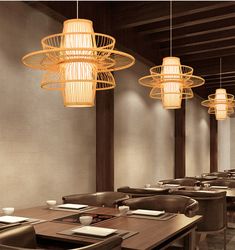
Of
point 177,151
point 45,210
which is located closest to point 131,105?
point 177,151

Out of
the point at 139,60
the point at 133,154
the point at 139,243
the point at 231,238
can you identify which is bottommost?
the point at 231,238

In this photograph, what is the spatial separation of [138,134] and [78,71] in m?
4.37

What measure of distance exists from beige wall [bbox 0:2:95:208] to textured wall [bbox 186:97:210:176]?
510 centimetres

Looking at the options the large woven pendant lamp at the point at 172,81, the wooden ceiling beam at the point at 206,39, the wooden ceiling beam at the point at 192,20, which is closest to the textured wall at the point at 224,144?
the wooden ceiling beam at the point at 206,39

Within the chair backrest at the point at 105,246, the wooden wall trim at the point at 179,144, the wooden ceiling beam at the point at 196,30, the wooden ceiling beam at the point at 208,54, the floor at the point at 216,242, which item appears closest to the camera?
the chair backrest at the point at 105,246

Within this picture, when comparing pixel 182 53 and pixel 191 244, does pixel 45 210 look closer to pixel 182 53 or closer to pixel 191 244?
pixel 191 244

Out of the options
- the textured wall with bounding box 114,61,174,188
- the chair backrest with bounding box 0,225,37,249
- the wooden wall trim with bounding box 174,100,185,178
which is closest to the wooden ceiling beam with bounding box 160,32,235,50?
the textured wall with bounding box 114,61,174,188

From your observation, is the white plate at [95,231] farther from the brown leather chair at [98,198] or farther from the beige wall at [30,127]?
the beige wall at [30,127]

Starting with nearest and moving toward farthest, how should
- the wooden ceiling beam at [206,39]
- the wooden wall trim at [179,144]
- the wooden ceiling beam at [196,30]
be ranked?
the wooden ceiling beam at [196,30] → the wooden ceiling beam at [206,39] → the wooden wall trim at [179,144]

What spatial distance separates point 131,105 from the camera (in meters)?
6.40

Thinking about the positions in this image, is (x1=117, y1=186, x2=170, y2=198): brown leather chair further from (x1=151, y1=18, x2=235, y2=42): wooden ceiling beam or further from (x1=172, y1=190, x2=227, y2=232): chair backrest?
(x1=151, y1=18, x2=235, y2=42): wooden ceiling beam

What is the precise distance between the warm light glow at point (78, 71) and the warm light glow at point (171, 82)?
1263mm

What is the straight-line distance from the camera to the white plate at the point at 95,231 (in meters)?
2.06

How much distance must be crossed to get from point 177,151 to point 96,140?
3482 millimetres
